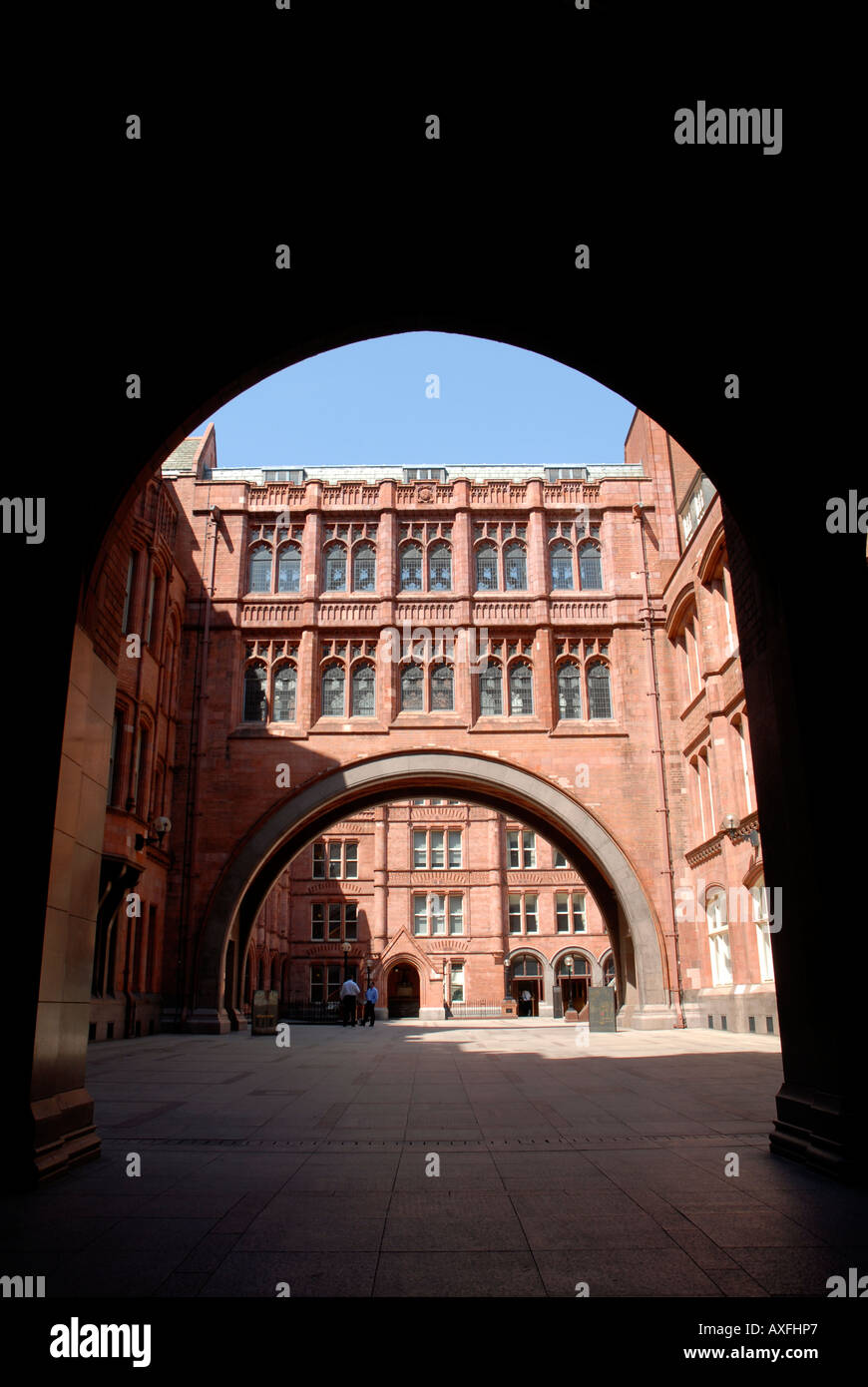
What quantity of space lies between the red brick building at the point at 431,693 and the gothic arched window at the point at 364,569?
7 cm

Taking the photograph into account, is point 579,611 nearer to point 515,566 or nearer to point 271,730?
point 515,566

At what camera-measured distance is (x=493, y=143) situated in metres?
5.97

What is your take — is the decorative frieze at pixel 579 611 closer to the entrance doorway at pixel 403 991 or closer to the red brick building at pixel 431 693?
the red brick building at pixel 431 693

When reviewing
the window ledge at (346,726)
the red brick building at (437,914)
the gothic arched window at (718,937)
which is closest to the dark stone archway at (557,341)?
the gothic arched window at (718,937)

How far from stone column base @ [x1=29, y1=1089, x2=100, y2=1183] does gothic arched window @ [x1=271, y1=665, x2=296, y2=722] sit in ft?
69.5

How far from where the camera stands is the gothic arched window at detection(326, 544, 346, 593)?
93.1 feet

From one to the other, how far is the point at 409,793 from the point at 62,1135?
22.5 meters

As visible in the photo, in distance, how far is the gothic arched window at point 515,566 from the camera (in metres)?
28.3

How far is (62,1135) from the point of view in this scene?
576 cm

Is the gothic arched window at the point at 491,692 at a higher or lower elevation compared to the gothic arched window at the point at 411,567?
lower

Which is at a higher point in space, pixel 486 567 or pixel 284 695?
pixel 486 567

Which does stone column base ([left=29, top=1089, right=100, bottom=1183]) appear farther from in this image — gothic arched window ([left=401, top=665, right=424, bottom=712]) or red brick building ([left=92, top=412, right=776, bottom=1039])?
gothic arched window ([left=401, top=665, right=424, bottom=712])

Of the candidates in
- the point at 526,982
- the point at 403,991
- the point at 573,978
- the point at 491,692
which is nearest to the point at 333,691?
the point at 491,692
